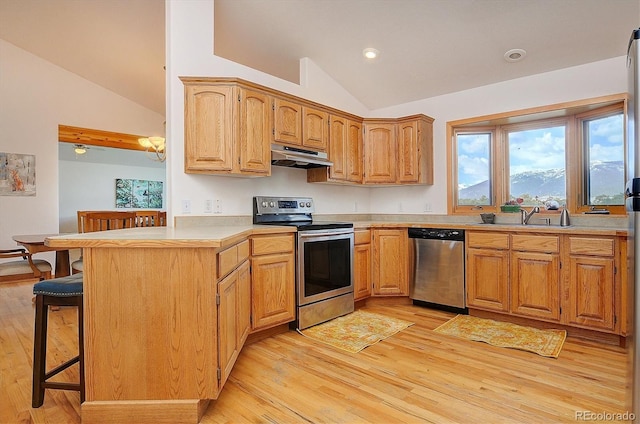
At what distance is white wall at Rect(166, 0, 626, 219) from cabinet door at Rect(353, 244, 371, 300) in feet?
2.30

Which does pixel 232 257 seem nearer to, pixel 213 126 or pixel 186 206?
pixel 186 206

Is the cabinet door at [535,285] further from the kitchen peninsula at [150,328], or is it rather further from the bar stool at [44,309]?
the bar stool at [44,309]

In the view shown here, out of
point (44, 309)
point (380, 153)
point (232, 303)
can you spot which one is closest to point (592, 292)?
point (380, 153)

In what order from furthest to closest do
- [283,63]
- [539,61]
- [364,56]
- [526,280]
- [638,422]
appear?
[283,63] < [364,56] < [539,61] < [526,280] < [638,422]

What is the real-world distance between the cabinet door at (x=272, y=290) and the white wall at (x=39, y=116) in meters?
4.31

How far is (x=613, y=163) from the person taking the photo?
3223mm

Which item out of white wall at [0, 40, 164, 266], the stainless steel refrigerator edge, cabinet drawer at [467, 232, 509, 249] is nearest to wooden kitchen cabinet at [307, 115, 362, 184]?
cabinet drawer at [467, 232, 509, 249]

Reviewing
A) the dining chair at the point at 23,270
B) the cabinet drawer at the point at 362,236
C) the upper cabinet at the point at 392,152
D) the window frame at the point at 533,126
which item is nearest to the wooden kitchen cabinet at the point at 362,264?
the cabinet drawer at the point at 362,236

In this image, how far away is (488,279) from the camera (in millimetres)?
3344

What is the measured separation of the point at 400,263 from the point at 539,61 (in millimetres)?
2369

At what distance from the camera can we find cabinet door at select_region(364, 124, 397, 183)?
13.5 ft

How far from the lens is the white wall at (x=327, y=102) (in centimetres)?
291

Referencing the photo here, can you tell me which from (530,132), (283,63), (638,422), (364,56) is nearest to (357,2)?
(364,56)

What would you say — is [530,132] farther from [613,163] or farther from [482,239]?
[482,239]
